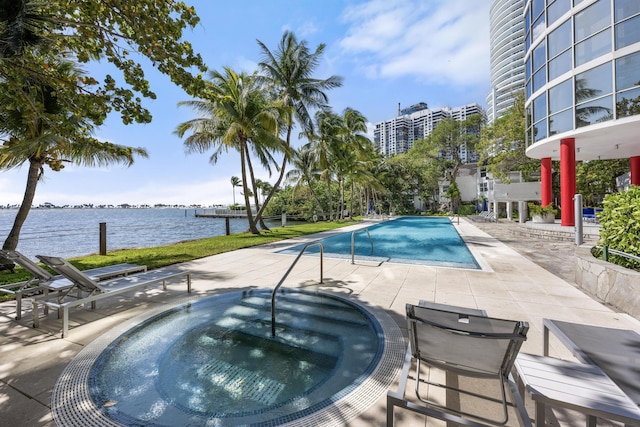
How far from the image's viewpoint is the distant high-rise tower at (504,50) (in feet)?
264

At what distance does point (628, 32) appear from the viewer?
9625 millimetres

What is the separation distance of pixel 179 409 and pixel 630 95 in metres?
15.4

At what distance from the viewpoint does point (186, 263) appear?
769 centimetres

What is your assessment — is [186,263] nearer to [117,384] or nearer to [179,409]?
[117,384]

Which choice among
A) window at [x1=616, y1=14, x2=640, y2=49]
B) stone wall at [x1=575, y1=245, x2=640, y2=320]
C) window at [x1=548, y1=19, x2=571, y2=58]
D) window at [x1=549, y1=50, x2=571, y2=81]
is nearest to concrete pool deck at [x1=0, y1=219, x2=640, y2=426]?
stone wall at [x1=575, y1=245, x2=640, y2=320]

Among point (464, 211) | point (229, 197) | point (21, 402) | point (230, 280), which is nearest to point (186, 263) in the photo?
point (230, 280)

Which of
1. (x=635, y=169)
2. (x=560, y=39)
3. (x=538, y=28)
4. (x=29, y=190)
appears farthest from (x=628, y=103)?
(x=29, y=190)

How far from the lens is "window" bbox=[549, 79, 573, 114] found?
11562 millimetres

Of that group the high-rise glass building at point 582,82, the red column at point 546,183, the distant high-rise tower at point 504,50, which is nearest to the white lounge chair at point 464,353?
the high-rise glass building at point 582,82

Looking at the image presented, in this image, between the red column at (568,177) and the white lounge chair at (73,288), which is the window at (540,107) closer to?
the red column at (568,177)

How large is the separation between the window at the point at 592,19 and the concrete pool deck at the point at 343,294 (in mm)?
9979

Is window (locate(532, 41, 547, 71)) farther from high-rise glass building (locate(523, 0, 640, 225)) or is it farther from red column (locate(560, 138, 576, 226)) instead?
red column (locate(560, 138, 576, 226))

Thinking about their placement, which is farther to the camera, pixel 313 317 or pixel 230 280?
pixel 230 280

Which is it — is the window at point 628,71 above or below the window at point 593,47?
below
